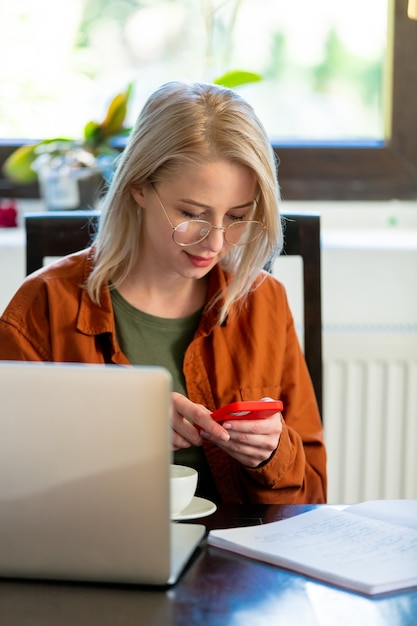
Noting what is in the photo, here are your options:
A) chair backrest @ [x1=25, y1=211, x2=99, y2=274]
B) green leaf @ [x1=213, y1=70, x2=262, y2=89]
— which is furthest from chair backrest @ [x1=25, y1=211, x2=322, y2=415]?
green leaf @ [x1=213, y1=70, x2=262, y2=89]

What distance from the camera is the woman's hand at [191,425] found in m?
1.15

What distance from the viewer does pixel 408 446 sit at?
2174 mm

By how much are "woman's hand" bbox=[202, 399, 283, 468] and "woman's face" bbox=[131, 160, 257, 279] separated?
0.30m

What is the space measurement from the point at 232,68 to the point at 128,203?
982 millimetres

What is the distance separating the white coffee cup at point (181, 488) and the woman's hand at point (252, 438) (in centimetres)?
8

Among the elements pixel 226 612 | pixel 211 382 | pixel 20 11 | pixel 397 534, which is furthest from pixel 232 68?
pixel 226 612

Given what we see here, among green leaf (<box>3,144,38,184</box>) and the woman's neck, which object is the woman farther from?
green leaf (<box>3,144,38,184</box>)

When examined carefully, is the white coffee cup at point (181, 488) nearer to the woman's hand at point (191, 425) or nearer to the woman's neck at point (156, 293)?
the woman's hand at point (191, 425)

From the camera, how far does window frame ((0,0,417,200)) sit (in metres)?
2.33

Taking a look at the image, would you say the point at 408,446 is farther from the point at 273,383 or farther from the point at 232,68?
the point at 232,68

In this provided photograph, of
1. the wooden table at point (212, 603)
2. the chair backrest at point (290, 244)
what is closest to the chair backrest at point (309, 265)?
the chair backrest at point (290, 244)

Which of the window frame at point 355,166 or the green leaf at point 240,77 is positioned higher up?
the green leaf at point 240,77

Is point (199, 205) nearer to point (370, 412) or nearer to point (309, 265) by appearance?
point (309, 265)

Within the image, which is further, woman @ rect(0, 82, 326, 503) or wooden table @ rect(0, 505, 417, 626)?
woman @ rect(0, 82, 326, 503)
